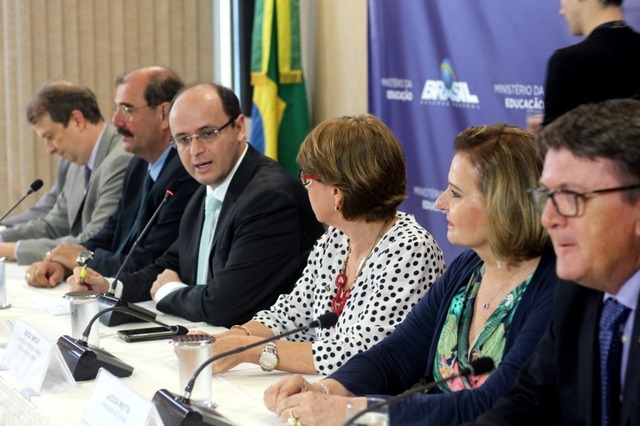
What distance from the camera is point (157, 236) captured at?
3.80m

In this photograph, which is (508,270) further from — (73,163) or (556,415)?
(73,163)

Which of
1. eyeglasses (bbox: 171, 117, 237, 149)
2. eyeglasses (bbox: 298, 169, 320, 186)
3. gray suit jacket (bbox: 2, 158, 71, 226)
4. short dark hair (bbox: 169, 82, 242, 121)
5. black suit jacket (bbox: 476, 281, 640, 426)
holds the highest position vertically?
short dark hair (bbox: 169, 82, 242, 121)

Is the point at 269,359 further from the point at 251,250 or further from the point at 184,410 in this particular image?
the point at 251,250

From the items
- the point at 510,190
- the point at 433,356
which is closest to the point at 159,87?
the point at 433,356

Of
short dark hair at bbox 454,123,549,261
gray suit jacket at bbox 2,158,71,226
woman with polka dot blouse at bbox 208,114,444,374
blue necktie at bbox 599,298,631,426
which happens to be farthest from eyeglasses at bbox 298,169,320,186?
gray suit jacket at bbox 2,158,71,226

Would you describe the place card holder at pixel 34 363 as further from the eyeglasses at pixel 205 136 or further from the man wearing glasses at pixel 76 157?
the man wearing glasses at pixel 76 157

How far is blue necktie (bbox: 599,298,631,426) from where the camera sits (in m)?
1.66

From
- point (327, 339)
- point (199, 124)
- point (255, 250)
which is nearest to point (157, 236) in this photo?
point (199, 124)

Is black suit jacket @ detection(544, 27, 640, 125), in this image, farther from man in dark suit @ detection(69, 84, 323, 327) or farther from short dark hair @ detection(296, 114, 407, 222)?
man in dark suit @ detection(69, 84, 323, 327)

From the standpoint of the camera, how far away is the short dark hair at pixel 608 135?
5.16ft

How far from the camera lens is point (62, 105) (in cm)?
492

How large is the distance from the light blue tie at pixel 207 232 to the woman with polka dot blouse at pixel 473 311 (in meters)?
1.14

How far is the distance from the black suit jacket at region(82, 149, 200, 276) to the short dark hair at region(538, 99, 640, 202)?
2.32 m

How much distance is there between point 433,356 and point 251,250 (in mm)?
976
